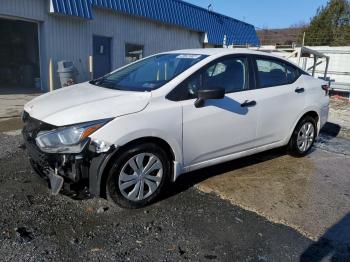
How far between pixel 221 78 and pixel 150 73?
34.5 inches

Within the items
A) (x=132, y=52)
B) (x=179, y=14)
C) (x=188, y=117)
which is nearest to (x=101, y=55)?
(x=132, y=52)

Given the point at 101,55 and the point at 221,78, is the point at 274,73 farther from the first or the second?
the point at 101,55

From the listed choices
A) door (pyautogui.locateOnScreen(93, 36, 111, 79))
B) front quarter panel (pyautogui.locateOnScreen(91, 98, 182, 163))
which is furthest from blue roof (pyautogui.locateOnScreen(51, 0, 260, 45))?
front quarter panel (pyautogui.locateOnScreen(91, 98, 182, 163))

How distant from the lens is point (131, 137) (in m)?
3.37

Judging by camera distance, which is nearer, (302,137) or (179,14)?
(302,137)

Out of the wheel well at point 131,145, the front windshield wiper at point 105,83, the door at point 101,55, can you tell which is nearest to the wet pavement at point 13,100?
the door at point 101,55

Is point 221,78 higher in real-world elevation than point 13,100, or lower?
higher

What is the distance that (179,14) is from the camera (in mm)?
17359

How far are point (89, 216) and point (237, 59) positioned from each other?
262cm

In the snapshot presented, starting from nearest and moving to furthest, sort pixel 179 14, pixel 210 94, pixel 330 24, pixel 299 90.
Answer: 1. pixel 210 94
2. pixel 299 90
3. pixel 179 14
4. pixel 330 24

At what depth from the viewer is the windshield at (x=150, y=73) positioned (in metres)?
3.94

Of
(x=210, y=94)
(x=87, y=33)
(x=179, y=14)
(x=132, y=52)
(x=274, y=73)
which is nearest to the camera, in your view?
(x=210, y=94)

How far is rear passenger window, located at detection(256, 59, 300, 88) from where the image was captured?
4723 millimetres

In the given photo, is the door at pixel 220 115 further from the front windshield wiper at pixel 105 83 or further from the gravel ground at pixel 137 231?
the front windshield wiper at pixel 105 83
